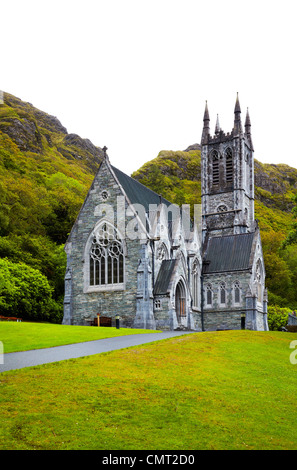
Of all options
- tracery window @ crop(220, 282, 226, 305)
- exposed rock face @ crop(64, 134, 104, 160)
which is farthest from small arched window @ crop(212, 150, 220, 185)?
exposed rock face @ crop(64, 134, 104, 160)

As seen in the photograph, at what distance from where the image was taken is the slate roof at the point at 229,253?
170ft

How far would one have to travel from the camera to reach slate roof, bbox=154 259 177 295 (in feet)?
136

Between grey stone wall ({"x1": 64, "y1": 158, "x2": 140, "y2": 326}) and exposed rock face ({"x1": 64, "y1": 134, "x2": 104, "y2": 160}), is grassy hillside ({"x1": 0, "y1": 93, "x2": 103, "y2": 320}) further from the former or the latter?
exposed rock face ({"x1": 64, "y1": 134, "x2": 104, "y2": 160})

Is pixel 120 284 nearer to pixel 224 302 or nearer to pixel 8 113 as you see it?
pixel 224 302

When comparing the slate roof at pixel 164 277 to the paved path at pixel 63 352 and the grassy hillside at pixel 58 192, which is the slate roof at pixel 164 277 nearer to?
the grassy hillside at pixel 58 192

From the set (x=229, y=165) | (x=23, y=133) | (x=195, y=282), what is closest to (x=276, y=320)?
(x=195, y=282)

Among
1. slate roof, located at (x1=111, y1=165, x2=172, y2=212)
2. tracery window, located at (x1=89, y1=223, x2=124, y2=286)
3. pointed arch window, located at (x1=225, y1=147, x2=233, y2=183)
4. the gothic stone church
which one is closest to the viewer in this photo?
the gothic stone church

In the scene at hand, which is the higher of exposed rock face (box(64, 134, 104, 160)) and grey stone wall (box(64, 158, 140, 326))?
exposed rock face (box(64, 134, 104, 160))

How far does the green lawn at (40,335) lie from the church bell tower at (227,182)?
3180cm

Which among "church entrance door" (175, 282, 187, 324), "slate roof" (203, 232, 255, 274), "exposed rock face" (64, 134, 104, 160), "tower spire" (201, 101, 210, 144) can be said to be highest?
"exposed rock face" (64, 134, 104, 160)

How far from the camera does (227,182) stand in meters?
65.4

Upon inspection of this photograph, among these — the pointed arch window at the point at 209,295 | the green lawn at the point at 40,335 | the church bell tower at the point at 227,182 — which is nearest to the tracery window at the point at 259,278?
the pointed arch window at the point at 209,295

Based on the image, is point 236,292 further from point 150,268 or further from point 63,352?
point 63,352

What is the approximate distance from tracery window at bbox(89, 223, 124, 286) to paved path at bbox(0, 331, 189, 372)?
1401 cm
